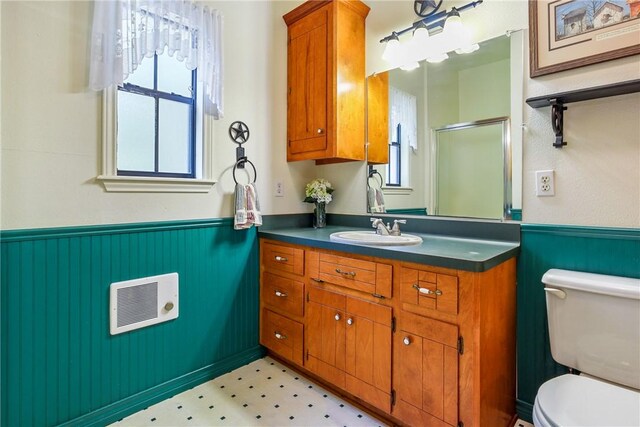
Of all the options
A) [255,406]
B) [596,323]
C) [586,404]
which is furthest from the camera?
[255,406]

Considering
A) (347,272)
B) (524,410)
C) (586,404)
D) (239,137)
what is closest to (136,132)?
(239,137)

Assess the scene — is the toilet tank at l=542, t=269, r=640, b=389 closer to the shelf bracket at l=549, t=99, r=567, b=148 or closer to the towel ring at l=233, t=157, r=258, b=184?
the shelf bracket at l=549, t=99, r=567, b=148

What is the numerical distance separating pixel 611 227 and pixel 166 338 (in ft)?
7.29

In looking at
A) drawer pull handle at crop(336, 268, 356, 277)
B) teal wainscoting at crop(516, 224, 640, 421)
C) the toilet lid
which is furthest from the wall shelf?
drawer pull handle at crop(336, 268, 356, 277)

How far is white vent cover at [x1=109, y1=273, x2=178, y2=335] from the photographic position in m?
1.63

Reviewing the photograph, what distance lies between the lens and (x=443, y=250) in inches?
56.0

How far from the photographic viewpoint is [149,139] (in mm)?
1844

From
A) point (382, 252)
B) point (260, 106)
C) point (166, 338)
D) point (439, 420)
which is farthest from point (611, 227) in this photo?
point (166, 338)

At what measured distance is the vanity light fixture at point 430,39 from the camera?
1739 millimetres

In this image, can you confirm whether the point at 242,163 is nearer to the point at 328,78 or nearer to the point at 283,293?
the point at 328,78

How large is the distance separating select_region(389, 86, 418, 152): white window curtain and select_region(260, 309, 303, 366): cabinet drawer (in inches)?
52.0

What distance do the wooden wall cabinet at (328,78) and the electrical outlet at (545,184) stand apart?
3.43ft

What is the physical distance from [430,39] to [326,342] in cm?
181

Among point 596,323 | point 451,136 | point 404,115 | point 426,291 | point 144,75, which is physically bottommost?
point 596,323
